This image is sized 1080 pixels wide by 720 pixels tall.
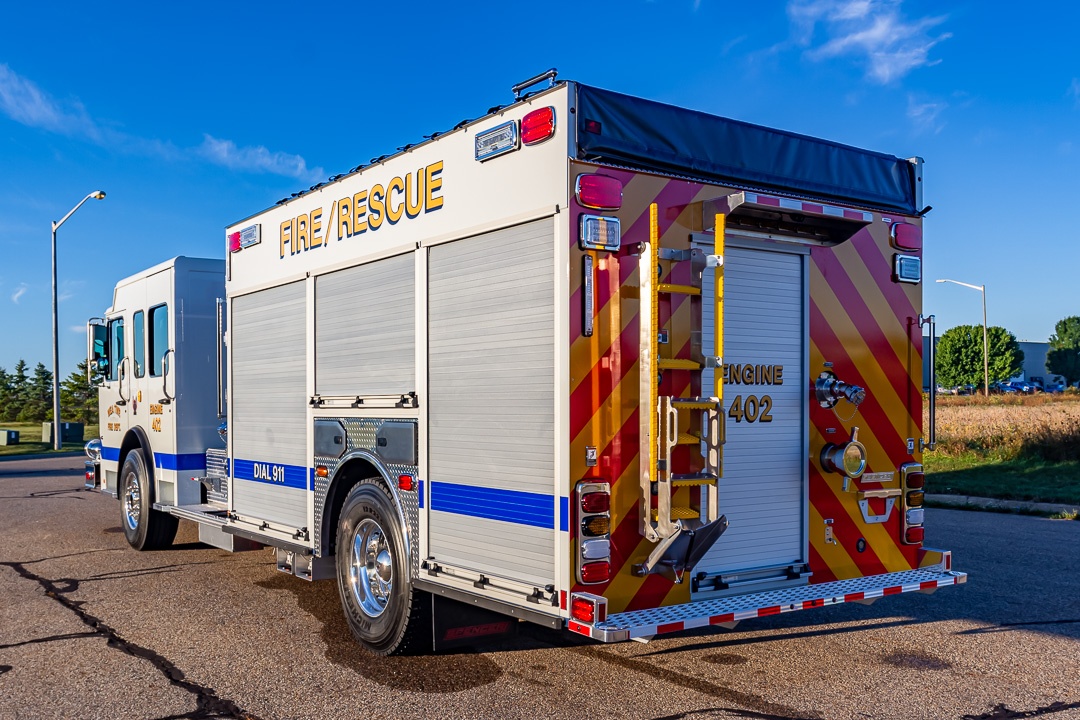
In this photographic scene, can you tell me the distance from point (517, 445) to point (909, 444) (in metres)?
2.86

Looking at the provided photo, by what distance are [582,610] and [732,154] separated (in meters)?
2.74

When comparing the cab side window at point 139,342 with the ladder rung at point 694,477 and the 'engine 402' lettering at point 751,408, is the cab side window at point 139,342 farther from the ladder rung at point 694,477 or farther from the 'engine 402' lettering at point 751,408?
the ladder rung at point 694,477

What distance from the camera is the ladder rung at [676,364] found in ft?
15.6

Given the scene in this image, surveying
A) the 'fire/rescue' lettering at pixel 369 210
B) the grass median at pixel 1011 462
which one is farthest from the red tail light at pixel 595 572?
the grass median at pixel 1011 462

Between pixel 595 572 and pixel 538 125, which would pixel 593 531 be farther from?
pixel 538 125

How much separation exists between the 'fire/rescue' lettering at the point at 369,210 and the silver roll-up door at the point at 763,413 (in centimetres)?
182

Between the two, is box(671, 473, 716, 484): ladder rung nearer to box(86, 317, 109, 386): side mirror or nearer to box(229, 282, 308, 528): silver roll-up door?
box(229, 282, 308, 528): silver roll-up door

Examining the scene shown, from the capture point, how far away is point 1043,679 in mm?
5543

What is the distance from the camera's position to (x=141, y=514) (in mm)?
9875

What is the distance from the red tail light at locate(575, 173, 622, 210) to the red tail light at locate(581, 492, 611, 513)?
142 centimetres

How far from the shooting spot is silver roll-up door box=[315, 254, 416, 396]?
588cm

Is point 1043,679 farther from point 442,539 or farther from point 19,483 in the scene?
point 19,483

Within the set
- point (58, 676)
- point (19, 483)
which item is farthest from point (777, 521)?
point (19, 483)

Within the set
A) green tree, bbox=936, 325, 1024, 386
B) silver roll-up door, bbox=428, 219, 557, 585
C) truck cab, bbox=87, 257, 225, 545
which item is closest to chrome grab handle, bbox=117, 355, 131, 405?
truck cab, bbox=87, 257, 225, 545
